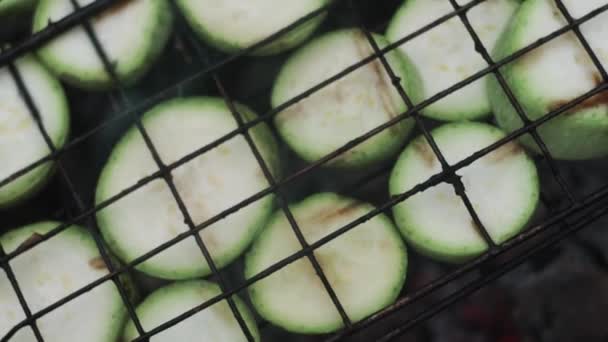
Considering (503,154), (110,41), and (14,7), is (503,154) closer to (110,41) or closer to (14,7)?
(110,41)

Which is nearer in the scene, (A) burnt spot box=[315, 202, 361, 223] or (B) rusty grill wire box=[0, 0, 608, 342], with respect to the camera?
(B) rusty grill wire box=[0, 0, 608, 342]

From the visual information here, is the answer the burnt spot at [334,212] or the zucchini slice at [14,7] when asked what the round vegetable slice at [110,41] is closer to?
the zucchini slice at [14,7]

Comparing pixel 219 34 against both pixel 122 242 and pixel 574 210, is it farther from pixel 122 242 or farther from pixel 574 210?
pixel 574 210

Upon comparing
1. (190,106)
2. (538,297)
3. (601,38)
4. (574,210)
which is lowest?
(538,297)

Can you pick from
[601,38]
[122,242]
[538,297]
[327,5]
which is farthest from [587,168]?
[122,242]

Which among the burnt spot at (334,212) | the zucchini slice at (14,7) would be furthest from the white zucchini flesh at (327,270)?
the zucchini slice at (14,7)

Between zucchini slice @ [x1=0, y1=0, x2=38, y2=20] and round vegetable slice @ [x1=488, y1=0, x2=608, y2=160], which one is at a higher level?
zucchini slice @ [x1=0, y1=0, x2=38, y2=20]

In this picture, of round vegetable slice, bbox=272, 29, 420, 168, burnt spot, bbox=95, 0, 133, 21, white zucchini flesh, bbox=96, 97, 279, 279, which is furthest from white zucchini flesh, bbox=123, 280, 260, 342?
burnt spot, bbox=95, 0, 133, 21

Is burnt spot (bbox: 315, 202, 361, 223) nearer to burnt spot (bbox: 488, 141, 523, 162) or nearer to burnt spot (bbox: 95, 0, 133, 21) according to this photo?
burnt spot (bbox: 488, 141, 523, 162)
